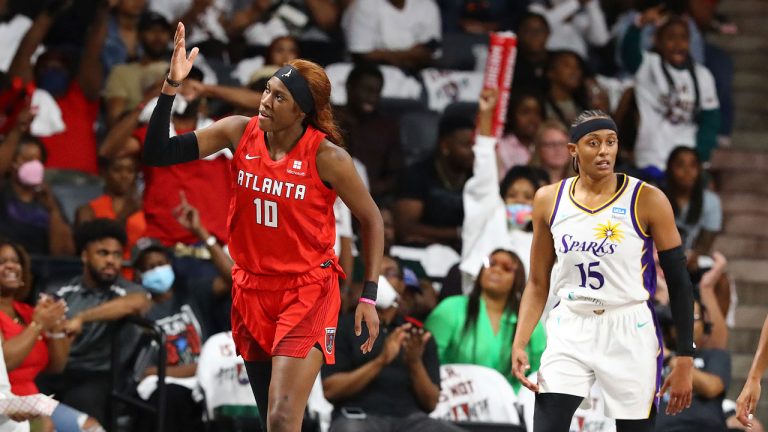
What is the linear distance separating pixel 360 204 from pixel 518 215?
362 centimetres

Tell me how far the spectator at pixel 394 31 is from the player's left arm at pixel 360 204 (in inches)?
225

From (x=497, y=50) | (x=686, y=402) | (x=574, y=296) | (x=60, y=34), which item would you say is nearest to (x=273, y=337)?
(x=574, y=296)

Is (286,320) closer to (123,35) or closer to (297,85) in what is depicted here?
(297,85)

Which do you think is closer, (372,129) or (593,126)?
(593,126)

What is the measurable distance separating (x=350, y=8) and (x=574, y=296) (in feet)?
19.6

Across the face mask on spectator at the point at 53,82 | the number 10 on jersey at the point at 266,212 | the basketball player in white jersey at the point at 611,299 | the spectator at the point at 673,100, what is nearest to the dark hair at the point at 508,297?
the basketball player in white jersey at the point at 611,299

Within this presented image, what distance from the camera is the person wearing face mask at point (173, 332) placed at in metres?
8.02

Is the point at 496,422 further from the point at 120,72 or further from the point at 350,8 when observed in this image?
the point at 350,8

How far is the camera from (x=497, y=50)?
9.79 m

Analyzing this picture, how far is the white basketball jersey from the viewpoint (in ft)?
19.1

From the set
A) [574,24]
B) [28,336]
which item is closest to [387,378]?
[28,336]

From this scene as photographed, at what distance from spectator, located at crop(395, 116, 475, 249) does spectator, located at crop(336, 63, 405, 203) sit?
23 cm

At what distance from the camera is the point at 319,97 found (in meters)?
5.71

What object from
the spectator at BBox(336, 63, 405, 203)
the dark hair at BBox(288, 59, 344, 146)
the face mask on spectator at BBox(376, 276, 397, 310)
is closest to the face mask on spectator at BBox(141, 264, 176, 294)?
the face mask on spectator at BBox(376, 276, 397, 310)
